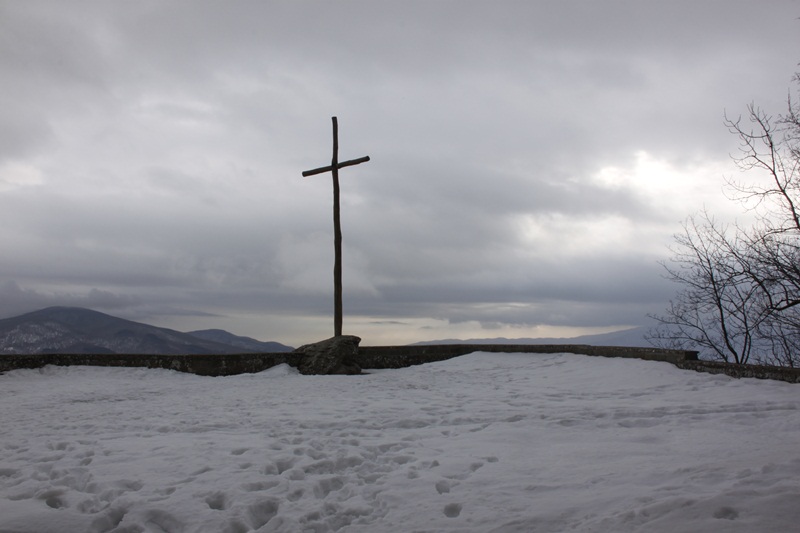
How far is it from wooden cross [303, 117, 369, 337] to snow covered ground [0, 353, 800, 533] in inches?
211

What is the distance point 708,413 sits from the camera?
550 centimetres

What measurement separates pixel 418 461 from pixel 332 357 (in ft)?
25.6

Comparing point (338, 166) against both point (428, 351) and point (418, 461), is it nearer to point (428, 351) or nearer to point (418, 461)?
point (428, 351)

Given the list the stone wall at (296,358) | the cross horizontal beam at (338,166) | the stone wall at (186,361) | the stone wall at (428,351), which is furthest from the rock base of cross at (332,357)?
the cross horizontal beam at (338,166)

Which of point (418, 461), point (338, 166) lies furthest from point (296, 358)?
point (418, 461)

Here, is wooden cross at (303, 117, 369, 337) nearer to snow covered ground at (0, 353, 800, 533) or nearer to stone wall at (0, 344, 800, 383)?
stone wall at (0, 344, 800, 383)

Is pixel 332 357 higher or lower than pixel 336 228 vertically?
lower

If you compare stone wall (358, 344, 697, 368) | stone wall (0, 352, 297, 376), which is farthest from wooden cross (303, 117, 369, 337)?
stone wall (0, 352, 297, 376)

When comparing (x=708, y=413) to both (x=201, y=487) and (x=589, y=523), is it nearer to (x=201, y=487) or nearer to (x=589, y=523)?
(x=589, y=523)

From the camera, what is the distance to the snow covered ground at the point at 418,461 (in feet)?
9.86

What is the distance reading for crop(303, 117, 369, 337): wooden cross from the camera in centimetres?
1329

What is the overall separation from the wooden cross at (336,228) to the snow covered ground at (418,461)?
17.6 ft

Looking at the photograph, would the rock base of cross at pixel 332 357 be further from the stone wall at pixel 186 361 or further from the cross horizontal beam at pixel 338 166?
the cross horizontal beam at pixel 338 166

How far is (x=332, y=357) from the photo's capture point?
1179cm
